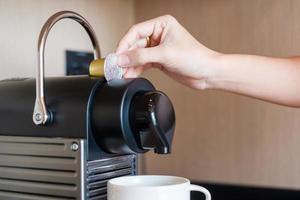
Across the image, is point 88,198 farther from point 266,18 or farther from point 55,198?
point 266,18

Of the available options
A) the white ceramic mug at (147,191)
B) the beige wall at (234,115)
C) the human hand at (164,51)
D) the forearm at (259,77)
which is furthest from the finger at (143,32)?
the beige wall at (234,115)

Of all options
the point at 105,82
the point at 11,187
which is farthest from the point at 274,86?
the point at 11,187

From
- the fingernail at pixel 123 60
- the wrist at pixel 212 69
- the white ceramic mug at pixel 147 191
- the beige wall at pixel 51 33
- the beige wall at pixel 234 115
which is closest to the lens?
the white ceramic mug at pixel 147 191

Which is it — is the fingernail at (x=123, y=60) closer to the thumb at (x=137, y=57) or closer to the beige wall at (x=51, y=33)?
the thumb at (x=137, y=57)

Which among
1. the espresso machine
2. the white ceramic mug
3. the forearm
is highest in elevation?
the forearm

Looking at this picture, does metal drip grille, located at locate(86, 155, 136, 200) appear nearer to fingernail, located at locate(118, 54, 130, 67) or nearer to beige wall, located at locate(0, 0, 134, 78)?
fingernail, located at locate(118, 54, 130, 67)

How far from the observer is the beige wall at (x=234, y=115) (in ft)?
3.43

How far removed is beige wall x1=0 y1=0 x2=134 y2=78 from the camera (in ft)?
2.76

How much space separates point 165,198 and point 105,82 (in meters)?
0.16

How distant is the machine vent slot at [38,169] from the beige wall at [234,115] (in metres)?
0.64

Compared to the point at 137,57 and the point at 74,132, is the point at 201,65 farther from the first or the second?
the point at 74,132

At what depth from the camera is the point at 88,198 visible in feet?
1.73

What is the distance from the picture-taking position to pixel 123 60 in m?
0.60

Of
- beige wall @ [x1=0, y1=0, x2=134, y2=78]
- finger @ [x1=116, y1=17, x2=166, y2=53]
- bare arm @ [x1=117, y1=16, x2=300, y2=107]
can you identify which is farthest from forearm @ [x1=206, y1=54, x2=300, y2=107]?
beige wall @ [x1=0, y1=0, x2=134, y2=78]
